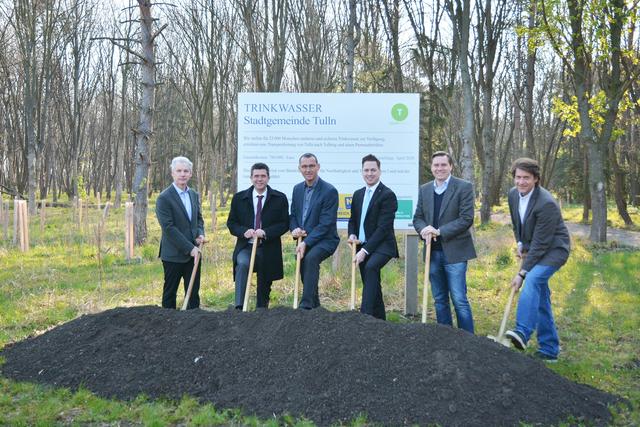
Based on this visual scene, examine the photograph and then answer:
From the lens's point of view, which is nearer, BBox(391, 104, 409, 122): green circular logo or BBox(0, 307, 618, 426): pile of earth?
BBox(0, 307, 618, 426): pile of earth

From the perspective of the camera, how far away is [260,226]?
6.70m

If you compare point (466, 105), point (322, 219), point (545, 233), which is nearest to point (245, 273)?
point (322, 219)

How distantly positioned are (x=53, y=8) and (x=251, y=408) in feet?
71.5

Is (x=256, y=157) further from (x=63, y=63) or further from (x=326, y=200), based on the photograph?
(x=63, y=63)

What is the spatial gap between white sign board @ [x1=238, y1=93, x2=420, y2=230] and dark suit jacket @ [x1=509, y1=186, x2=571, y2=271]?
282cm

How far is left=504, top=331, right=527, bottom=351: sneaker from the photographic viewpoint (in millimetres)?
5434

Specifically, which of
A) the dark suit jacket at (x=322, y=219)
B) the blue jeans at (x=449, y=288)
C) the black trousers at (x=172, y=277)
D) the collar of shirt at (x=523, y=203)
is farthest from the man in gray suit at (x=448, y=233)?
the black trousers at (x=172, y=277)

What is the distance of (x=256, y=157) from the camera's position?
8.38m

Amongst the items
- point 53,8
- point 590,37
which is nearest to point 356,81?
point 590,37

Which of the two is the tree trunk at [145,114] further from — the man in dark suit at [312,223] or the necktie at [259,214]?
the man in dark suit at [312,223]

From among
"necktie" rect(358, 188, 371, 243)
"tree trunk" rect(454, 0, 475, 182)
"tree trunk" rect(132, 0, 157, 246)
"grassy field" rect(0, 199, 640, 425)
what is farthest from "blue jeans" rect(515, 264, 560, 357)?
"tree trunk" rect(132, 0, 157, 246)

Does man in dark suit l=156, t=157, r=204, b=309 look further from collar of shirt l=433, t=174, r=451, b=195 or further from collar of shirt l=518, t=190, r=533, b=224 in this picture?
collar of shirt l=518, t=190, r=533, b=224

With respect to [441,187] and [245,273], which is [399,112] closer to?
[441,187]

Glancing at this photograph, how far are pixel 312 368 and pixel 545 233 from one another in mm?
2445
